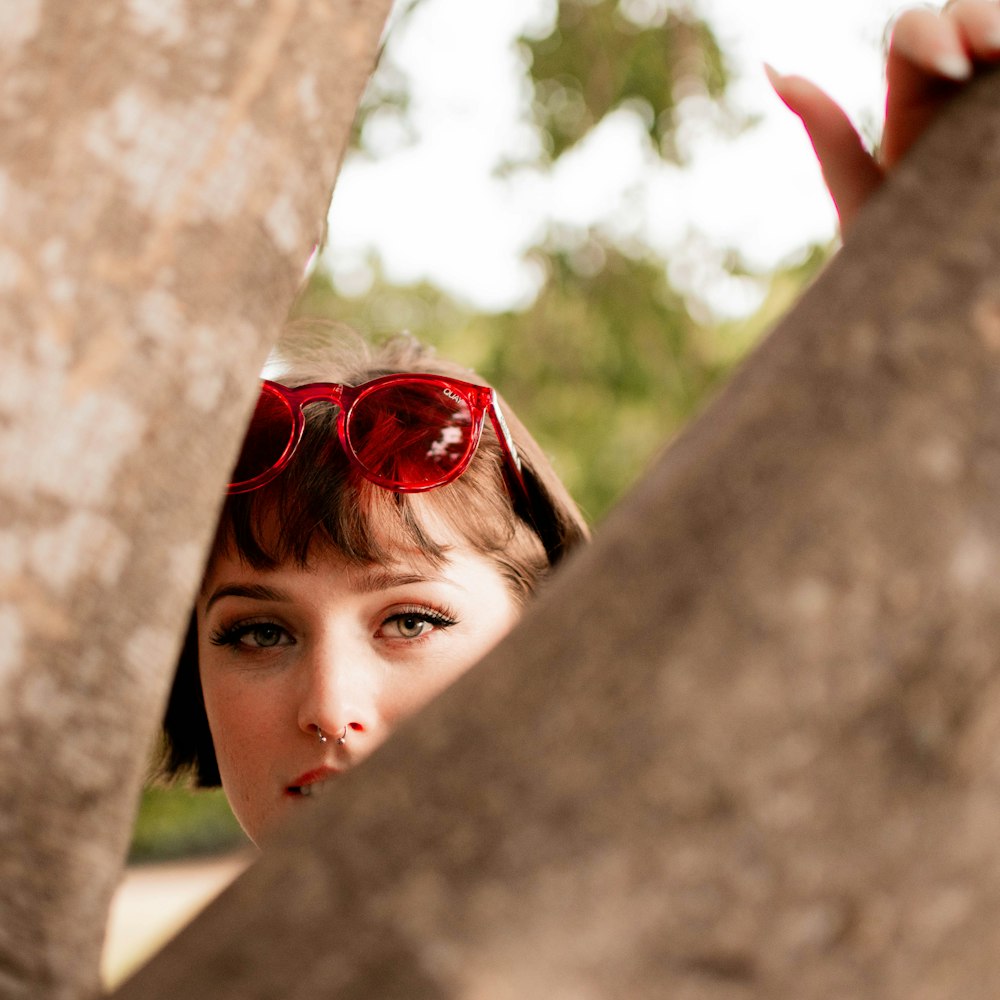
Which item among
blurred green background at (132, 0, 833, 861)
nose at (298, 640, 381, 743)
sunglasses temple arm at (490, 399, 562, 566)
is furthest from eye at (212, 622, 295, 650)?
blurred green background at (132, 0, 833, 861)

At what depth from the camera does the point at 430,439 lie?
2.49m

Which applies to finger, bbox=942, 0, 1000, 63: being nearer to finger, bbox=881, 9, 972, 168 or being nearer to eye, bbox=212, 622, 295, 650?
finger, bbox=881, 9, 972, 168

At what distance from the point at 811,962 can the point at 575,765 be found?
180 mm

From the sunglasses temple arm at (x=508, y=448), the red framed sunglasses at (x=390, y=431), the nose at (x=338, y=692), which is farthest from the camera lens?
the sunglasses temple arm at (x=508, y=448)

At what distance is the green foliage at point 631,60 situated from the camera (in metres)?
7.01

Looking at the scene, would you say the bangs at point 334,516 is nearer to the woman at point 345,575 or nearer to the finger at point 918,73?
the woman at point 345,575

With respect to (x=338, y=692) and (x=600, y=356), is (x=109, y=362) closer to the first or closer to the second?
(x=338, y=692)

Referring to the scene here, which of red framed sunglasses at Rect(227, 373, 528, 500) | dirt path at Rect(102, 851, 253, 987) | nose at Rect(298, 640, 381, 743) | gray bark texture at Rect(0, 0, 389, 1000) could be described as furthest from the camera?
dirt path at Rect(102, 851, 253, 987)

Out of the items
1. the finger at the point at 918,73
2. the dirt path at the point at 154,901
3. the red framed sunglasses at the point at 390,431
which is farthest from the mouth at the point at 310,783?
the dirt path at the point at 154,901

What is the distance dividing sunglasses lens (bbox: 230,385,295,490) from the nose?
0.40 metres

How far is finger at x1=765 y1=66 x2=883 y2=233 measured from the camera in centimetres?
128

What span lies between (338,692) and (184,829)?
67.8 ft

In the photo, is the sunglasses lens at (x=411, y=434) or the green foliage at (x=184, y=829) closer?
the sunglasses lens at (x=411, y=434)

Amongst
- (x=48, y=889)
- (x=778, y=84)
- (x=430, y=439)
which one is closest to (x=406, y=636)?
(x=430, y=439)
